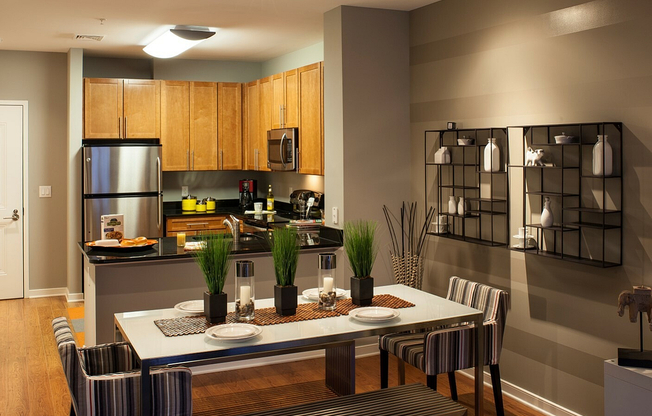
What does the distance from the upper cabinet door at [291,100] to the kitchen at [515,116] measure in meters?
0.98

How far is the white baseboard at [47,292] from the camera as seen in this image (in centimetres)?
704

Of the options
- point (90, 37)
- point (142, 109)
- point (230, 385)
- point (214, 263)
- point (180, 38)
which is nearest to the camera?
point (214, 263)

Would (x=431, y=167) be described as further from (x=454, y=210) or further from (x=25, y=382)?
(x=25, y=382)

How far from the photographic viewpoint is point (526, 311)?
3.84 meters

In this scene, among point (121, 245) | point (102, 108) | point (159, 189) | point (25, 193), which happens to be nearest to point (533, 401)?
point (121, 245)

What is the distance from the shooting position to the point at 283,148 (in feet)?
19.9

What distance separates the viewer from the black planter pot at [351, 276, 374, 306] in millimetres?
3082

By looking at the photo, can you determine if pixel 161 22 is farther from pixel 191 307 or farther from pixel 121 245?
pixel 191 307

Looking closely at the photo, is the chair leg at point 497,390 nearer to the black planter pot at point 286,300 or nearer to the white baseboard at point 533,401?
the white baseboard at point 533,401

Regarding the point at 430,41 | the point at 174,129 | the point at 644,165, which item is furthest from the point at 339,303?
the point at 174,129

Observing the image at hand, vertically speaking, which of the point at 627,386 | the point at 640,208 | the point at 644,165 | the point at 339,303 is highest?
the point at 644,165

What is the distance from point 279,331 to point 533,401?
195 cm

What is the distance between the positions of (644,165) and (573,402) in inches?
53.9

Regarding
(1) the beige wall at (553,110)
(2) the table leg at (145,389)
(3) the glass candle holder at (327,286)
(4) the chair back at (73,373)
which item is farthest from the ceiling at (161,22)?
(2) the table leg at (145,389)
